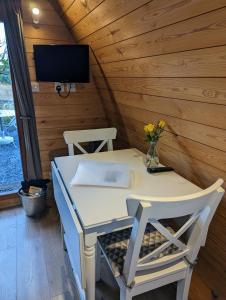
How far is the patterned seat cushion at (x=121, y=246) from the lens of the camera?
1189 millimetres

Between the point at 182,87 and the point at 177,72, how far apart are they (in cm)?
9

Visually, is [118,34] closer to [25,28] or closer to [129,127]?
[129,127]

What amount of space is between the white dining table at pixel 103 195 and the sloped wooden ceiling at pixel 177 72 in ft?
0.76

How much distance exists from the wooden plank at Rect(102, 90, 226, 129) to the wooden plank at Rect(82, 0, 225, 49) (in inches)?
17.6

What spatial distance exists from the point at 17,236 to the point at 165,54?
6.66 feet

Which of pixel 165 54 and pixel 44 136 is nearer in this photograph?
pixel 165 54

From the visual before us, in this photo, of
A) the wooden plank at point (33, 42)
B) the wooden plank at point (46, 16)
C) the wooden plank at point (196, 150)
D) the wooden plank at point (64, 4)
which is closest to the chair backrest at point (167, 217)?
the wooden plank at point (196, 150)

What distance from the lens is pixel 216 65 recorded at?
105cm

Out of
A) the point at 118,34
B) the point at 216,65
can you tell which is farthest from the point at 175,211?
the point at 118,34

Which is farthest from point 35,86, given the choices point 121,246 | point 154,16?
point 121,246

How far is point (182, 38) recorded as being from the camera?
113 centimetres

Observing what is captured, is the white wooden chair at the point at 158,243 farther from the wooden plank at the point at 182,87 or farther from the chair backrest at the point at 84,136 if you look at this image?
the chair backrest at the point at 84,136

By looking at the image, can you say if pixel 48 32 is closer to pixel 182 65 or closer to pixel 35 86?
pixel 35 86

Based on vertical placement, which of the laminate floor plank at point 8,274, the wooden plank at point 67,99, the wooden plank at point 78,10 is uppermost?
the wooden plank at point 78,10
